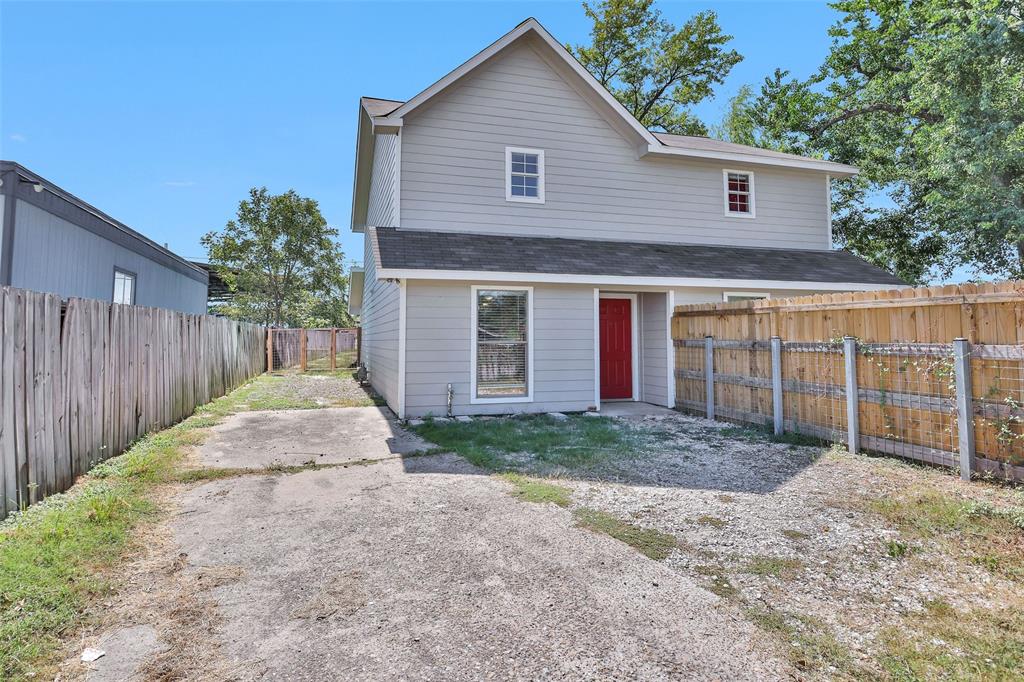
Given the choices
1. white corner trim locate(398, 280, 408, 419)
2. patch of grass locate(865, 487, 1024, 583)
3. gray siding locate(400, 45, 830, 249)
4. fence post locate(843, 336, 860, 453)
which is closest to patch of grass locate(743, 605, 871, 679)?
patch of grass locate(865, 487, 1024, 583)

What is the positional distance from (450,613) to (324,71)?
1601 cm

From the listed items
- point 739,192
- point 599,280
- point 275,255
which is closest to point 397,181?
point 599,280

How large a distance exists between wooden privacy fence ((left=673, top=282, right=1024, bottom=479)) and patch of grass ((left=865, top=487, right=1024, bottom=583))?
105 centimetres

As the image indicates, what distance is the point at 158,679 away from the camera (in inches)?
85.0

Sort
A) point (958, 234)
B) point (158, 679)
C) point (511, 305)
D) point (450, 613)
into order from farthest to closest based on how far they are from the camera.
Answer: point (958, 234) → point (511, 305) → point (450, 613) → point (158, 679)

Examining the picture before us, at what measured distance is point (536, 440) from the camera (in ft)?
23.0

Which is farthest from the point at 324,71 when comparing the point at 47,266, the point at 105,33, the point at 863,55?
the point at 863,55

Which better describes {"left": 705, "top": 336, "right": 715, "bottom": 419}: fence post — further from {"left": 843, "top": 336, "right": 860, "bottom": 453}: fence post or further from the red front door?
{"left": 843, "top": 336, "right": 860, "bottom": 453}: fence post

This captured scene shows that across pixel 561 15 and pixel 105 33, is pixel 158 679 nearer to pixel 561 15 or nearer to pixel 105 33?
pixel 105 33

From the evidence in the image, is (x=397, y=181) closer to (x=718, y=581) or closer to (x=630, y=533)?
(x=630, y=533)

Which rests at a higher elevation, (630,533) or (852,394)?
(852,394)

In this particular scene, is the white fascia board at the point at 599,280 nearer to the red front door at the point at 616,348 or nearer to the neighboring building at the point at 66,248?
the red front door at the point at 616,348

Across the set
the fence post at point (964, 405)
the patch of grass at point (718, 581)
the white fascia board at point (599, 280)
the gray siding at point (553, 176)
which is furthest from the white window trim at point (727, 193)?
the patch of grass at point (718, 581)

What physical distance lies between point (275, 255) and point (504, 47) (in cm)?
1853
